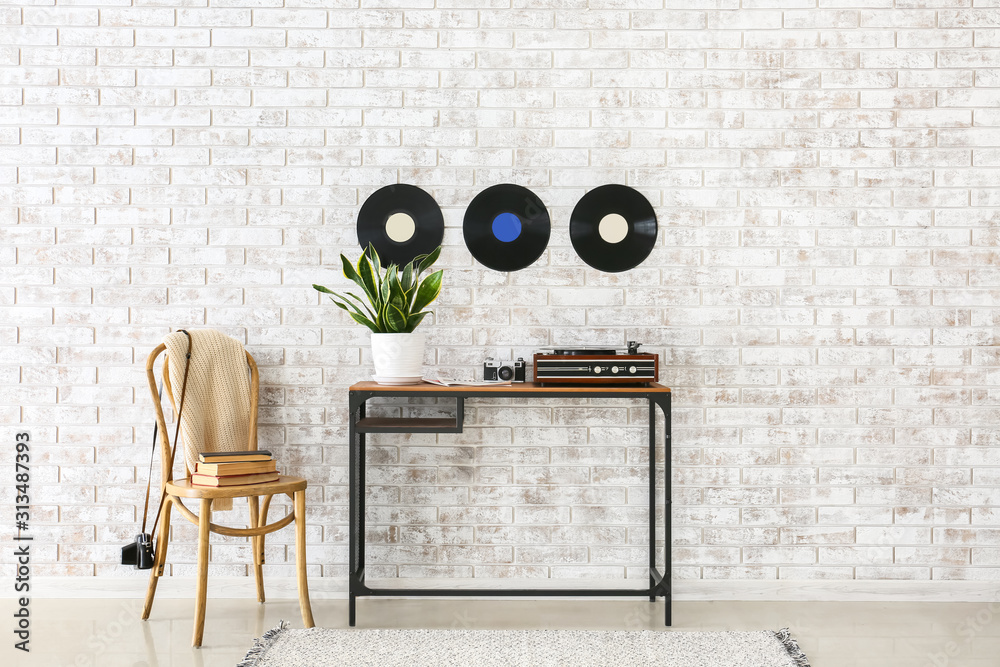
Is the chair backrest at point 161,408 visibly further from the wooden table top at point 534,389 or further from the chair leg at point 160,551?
the wooden table top at point 534,389

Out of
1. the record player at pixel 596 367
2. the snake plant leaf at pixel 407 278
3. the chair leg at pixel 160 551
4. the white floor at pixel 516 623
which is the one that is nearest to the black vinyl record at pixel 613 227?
the record player at pixel 596 367

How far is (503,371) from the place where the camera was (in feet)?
8.39

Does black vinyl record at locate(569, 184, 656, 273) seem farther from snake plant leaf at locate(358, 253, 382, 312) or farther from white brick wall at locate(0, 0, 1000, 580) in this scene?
snake plant leaf at locate(358, 253, 382, 312)

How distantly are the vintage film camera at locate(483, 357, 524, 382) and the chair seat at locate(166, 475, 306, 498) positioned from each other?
79 cm

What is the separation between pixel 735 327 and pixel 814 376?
38 cm

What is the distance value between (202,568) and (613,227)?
6.41 ft

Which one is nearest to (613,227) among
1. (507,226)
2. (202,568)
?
(507,226)

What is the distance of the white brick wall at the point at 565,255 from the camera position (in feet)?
8.93

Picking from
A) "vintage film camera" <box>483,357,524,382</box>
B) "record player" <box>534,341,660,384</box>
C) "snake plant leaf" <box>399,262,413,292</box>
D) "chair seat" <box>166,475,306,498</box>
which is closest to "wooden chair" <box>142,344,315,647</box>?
"chair seat" <box>166,475,306,498</box>

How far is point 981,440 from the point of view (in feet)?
8.94

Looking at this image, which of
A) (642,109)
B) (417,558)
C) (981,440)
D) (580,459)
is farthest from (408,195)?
(981,440)

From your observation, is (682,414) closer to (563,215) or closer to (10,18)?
(563,215)

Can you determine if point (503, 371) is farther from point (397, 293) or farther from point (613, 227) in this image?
point (613, 227)

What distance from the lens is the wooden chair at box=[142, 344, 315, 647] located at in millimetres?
2221
